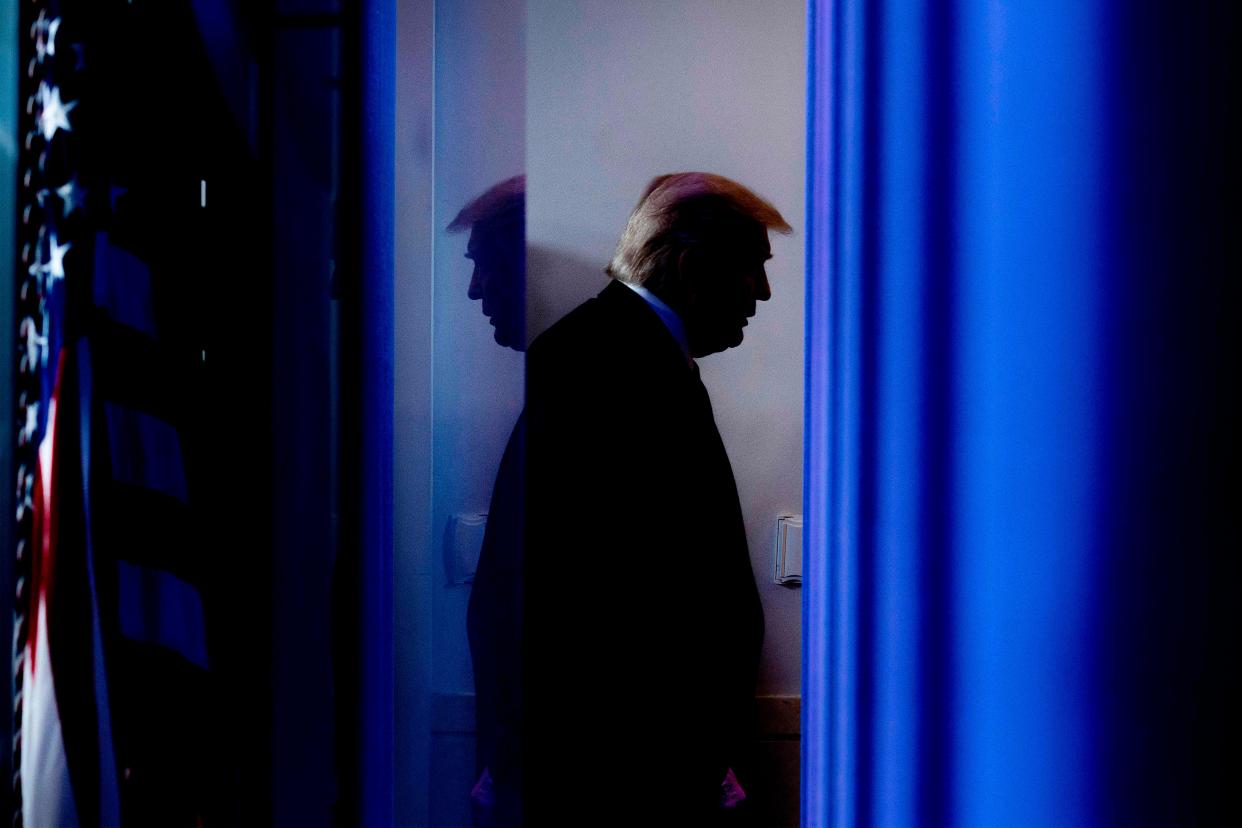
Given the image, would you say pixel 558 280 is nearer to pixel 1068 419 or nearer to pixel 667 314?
pixel 667 314

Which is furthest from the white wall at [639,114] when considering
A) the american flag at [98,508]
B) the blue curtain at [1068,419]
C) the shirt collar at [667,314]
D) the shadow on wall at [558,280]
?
the blue curtain at [1068,419]

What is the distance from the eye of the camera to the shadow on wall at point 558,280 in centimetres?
122

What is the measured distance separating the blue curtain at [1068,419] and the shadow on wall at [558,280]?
954mm

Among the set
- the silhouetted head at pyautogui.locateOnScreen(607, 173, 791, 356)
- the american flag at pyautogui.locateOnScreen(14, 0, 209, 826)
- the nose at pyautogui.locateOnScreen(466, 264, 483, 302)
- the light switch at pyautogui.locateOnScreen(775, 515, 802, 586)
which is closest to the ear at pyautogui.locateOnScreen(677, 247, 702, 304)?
the silhouetted head at pyautogui.locateOnScreen(607, 173, 791, 356)

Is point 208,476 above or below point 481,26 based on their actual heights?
below

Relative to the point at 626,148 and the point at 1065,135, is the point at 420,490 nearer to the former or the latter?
the point at 1065,135

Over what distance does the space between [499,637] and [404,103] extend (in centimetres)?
53

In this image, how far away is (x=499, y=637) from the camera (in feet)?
2.02

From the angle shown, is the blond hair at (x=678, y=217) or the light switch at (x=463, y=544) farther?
the blond hair at (x=678, y=217)

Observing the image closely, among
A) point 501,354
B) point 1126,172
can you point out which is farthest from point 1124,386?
point 501,354

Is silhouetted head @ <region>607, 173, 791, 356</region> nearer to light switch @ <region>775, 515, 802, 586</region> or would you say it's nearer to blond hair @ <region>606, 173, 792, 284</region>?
blond hair @ <region>606, 173, 792, 284</region>

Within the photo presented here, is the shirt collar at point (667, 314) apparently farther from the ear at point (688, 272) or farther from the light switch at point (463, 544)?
the light switch at point (463, 544)

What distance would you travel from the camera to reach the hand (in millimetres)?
1130

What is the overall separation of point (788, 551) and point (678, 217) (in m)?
0.71
